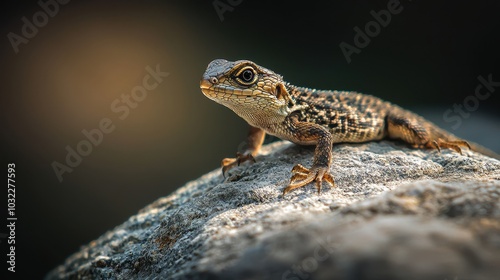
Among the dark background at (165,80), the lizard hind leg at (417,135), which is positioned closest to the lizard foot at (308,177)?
the lizard hind leg at (417,135)

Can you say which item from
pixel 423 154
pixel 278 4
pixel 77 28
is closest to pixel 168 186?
pixel 77 28

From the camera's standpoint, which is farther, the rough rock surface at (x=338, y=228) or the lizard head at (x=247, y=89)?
the lizard head at (x=247, y=89)

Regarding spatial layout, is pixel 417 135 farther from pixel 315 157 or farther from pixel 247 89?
pixel 247 89

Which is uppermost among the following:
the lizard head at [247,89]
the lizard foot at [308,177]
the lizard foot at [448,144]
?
the lizard head at [247,89]

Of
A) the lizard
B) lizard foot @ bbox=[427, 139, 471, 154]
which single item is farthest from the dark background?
lizard foot @ bbox=[427, 139, 471, 154]

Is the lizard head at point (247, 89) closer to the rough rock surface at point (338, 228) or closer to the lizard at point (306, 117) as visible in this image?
the lizard at point (306, 117)

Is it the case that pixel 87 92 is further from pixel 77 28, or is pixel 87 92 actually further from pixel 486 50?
pixel 486 50
